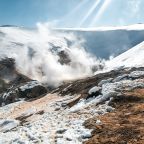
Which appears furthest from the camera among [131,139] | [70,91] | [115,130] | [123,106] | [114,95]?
[70,91]

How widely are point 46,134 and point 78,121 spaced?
4040mm

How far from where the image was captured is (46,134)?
2888 cm

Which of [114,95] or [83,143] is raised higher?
[114,95]

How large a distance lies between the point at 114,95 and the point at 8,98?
340 ft

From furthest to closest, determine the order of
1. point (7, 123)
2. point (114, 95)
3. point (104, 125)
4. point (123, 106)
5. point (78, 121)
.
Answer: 1. point (7, 123)
2. point (114, 95)
3. point (123, 106)
4. point (78, 121)
5. point (104, 125)

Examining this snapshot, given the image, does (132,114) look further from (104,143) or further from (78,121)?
(104,143)

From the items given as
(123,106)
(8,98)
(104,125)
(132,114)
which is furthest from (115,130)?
(8,98)

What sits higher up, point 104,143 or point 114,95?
point 114,95

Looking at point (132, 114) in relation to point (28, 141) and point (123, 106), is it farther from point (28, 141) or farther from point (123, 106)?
point (28, 141)

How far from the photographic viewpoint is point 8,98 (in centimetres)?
13962

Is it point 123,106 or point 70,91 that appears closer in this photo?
point 123,106

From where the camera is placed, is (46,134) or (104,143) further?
(46,134)

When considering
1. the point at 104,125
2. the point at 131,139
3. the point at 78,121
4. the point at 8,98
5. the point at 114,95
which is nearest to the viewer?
the point at 131,139

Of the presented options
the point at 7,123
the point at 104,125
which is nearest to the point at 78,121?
the point at 104,125
